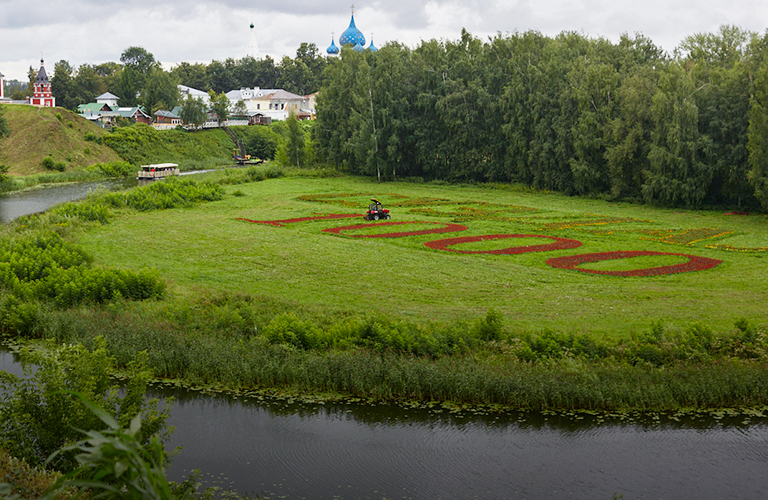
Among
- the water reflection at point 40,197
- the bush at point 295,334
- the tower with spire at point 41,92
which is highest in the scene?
the tower with spire at point 41,92

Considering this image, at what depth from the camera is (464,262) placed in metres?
29.2

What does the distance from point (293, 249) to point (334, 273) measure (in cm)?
548

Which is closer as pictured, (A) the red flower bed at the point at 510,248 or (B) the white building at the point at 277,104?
(A) the red flower bed at the point at 510,248

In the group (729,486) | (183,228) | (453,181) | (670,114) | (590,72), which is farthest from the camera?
(453,181)

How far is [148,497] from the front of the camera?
171 inches

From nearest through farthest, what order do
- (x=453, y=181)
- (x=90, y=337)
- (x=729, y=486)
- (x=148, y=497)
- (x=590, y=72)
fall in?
(x=148, y=497) < (x=729, y=486) < (x=90, y=337) < (x=590, y=72) < (x=453, y=181)

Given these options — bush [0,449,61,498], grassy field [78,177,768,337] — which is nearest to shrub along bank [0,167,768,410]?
grassy field [78,177,768,337]

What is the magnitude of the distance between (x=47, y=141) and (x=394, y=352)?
75379 millimetres

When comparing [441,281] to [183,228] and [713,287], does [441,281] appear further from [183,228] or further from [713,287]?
[183,228]

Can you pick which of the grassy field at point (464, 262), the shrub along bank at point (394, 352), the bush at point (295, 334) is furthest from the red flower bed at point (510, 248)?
the bush at point (295, 334)

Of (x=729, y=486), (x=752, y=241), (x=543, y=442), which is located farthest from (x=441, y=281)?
(x=752, y=241)

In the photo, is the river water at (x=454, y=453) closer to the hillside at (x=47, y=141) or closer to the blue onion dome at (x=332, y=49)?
the hillside at (x=47, y=141)

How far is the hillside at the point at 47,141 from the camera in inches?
3010

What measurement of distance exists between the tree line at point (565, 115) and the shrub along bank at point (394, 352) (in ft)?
96.9
